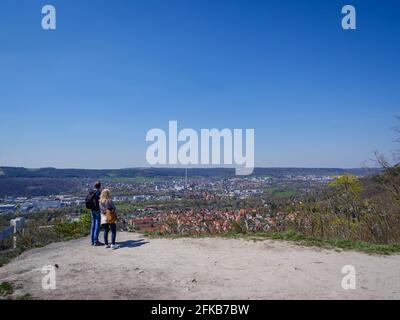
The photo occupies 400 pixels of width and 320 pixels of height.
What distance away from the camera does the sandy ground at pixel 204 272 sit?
210 inches

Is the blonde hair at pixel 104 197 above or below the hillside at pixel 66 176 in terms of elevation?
above

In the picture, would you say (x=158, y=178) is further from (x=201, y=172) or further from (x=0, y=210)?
(x=0, y=210)

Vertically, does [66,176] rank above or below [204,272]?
below

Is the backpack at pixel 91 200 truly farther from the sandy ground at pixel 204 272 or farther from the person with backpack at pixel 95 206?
the sandy ground at pixel 204 272

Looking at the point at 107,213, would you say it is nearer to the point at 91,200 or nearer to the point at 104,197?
the point at 104,197

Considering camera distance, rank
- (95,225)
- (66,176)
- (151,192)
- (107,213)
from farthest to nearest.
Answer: (66,176) → (151,192) → (95,225) → (107,213)

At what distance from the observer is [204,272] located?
647cm

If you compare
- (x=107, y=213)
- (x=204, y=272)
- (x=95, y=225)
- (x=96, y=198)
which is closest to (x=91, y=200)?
(x=96, y=198)

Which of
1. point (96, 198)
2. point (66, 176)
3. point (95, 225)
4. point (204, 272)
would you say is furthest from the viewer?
point (66, 176)

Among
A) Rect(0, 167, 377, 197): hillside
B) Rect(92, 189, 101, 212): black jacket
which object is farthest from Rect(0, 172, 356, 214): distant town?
Rect(92, 189, 101, 212): black jacket

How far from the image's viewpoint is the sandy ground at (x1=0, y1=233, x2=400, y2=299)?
210 inches

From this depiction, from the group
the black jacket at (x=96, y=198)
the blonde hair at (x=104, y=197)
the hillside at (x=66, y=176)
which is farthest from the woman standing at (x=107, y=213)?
the hillside at (x=66, y=176)

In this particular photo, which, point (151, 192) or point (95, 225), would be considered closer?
point (95, 225)

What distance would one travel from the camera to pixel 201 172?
6750 cm
